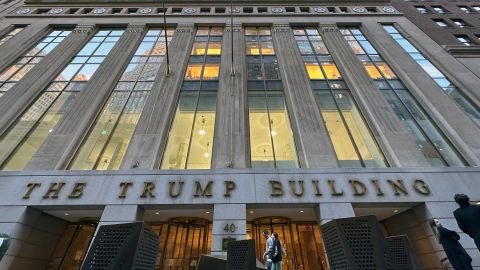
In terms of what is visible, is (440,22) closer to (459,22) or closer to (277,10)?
(459,22)

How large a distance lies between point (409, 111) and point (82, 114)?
20.7 metres

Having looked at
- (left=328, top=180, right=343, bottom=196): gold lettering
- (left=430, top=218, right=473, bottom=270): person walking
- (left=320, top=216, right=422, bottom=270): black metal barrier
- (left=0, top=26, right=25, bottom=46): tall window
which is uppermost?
(left=0, top=26, right=25, bottom=46): tall window

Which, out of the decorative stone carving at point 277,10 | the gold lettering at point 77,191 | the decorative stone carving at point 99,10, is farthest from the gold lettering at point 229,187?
the decorative stone carving at point 99,10

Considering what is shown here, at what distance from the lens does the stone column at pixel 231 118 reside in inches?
522

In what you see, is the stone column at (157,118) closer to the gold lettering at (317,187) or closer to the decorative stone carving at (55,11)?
the gold lettering at (317,187)

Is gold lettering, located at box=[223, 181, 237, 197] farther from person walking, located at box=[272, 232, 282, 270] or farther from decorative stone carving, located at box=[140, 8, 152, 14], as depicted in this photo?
decorative stone carving, located at box=[140, 8, 152, 14]

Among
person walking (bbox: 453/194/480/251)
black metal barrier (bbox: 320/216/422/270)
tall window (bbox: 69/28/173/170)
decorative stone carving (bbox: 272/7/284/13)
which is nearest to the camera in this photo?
black metal barrier (bbox: 320/216/422/270)

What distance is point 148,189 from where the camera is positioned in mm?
11688

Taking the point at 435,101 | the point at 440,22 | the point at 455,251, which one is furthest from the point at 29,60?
the point at 440,22

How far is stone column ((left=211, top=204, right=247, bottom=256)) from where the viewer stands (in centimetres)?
1046

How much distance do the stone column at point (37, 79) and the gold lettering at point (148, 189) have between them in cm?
1011

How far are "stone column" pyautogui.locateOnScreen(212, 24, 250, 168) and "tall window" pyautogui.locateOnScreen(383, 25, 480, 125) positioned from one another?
14.1 m

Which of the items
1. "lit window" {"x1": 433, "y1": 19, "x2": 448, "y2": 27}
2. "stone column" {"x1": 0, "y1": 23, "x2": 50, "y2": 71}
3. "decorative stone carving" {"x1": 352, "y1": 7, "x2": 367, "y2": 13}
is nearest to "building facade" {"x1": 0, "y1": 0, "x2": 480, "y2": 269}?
"stone column" {"x1": 0, "y1": 23, "x2": 50, "y2": 71}

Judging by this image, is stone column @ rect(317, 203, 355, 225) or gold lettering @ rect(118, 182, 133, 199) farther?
gold lettering @ rect(118, 182, 133, 199)
